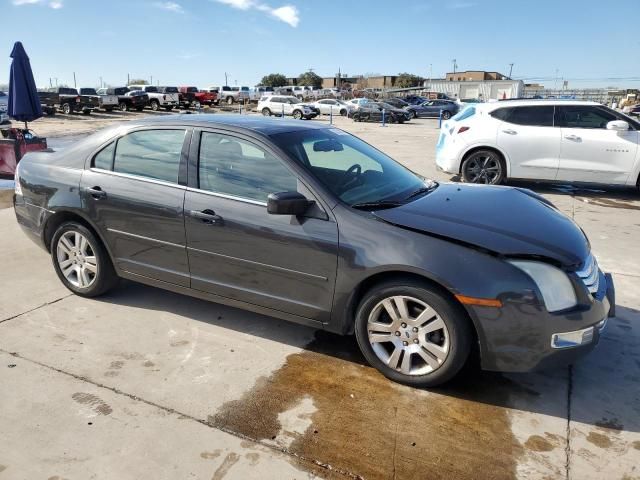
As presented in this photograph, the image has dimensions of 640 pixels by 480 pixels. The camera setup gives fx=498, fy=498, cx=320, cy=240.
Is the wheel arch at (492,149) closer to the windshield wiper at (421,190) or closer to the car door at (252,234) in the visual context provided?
the windshield wiper at (421,190)

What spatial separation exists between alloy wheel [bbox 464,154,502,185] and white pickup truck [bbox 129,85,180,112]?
1303 inches

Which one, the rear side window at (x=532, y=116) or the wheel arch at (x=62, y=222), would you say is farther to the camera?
the rear side window at (x=532, y=116)

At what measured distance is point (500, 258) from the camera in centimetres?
271

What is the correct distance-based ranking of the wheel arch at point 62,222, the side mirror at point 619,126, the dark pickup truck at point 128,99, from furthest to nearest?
the dark pickup truck at point 128,99, the side mirror at point 619,126, the wheel arch at point 62,222

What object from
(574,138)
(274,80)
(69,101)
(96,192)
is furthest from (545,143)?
(274,80)

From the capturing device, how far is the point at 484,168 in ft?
28.4

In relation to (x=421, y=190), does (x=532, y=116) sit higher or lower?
higher

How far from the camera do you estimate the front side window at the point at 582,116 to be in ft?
26.5

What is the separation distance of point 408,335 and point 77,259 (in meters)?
2.86

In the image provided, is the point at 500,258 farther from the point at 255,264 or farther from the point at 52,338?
the point at 52,338

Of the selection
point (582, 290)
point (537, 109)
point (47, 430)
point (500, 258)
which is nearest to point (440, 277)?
point (500, 258)

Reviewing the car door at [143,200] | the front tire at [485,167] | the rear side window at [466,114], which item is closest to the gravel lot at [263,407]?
the car door at [143,200]

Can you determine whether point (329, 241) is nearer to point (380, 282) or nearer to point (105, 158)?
point (380, 282)

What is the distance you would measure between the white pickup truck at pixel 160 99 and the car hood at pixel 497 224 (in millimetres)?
37228
